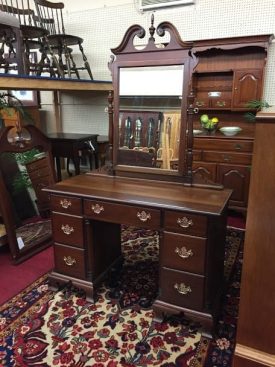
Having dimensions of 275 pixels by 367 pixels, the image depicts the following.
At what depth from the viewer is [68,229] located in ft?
6.34

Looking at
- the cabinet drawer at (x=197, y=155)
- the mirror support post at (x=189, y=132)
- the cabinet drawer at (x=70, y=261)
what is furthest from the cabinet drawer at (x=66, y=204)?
the cabinet drawer at (x=197, y=155)

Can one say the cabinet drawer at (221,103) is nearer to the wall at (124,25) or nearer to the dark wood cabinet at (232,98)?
the dark wood cabinet at (232,98)

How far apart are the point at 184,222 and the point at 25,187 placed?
1.74m

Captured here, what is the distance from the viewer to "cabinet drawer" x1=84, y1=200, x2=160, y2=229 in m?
1.67

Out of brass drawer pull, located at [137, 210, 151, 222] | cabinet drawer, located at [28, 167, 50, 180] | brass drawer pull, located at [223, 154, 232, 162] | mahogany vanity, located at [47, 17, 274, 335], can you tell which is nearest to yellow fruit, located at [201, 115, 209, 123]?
brass drawer pull, located at [223, 154, 232, 162]

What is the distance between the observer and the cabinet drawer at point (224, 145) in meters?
3.15

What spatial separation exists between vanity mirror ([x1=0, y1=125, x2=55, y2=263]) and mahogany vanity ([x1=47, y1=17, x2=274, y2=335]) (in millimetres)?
626

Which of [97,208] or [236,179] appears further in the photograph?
[236,179]

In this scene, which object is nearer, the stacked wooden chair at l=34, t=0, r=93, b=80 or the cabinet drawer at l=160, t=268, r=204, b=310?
the cabinet drawer at l=160, t=268, r=204, b=310

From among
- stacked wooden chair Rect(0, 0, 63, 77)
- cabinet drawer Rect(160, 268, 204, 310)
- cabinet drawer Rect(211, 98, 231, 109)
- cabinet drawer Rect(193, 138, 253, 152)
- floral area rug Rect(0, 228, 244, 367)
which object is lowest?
floral area rug Rect(0, 228, 244, 367)

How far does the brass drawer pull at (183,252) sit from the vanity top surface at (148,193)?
0.78ft

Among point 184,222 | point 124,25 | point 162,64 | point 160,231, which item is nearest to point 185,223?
point 184,222

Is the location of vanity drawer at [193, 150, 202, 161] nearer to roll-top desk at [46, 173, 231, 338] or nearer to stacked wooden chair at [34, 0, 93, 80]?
roll-top desk at [46, 173, 231, 338]

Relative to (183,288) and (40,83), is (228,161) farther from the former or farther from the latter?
(40,83)
